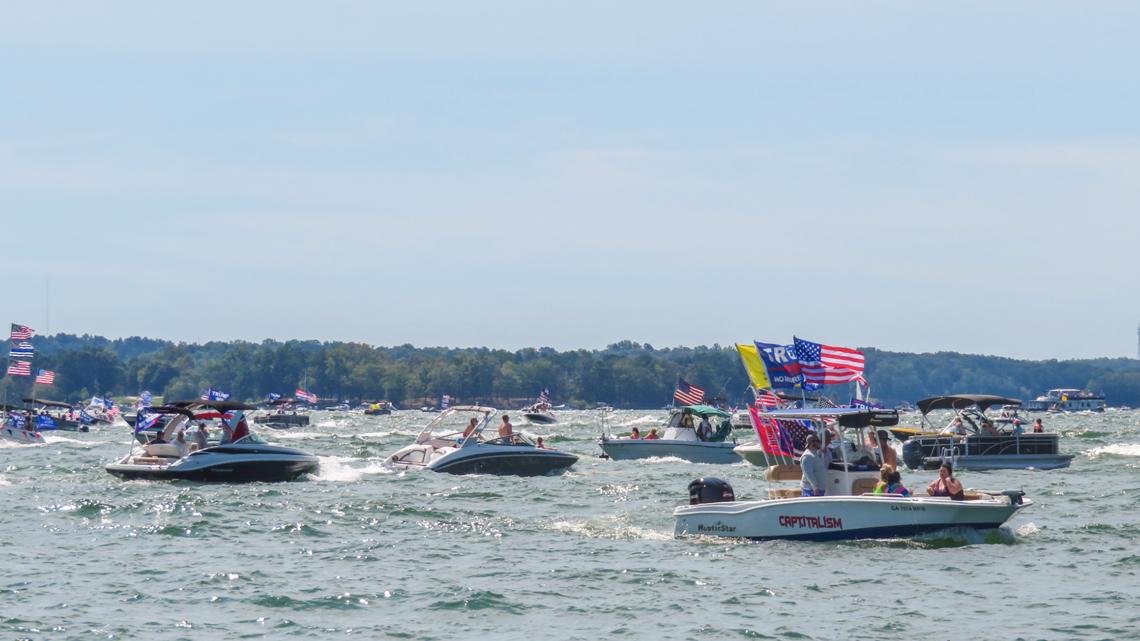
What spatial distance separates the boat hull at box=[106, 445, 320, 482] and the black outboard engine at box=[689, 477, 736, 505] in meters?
17.7

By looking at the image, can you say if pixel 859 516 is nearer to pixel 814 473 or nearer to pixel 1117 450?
pixel 814 473

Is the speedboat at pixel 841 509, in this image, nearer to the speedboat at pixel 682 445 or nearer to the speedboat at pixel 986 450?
the speedboat at pixel 986 450

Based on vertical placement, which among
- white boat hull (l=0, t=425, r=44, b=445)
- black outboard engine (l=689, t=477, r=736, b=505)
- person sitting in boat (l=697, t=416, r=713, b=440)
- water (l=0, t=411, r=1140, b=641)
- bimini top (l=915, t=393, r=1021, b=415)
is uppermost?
bimini top (l=915, t=393, r=1021, b=415)

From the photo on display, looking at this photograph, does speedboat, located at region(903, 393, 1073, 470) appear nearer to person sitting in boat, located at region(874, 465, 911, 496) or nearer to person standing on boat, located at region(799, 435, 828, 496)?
person standing on boat, located at region(799, 435, 828, 496)

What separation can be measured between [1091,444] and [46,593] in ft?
230

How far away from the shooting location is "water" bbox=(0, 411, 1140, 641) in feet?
72.7

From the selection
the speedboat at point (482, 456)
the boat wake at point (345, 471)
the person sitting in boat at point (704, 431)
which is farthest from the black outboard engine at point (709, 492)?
the person sitting in boat at point (704, 431)

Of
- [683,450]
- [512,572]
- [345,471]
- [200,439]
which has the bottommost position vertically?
[512,572]

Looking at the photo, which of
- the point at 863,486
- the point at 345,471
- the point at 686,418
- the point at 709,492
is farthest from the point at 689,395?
the point at 863,486

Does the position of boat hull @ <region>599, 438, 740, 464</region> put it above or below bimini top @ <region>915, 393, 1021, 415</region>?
below

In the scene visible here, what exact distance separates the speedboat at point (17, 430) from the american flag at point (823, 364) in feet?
185

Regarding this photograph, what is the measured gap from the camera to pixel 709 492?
31.3 meters

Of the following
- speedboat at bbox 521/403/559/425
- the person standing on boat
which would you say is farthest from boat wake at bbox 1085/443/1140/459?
speedboat at bbox 521/403/559/425

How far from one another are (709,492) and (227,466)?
18.1 meters
